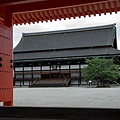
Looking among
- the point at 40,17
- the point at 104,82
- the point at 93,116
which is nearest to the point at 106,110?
the point at 93,116

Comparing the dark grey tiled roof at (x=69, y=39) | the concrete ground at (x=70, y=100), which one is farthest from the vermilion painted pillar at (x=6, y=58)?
the dark grey tiled roof at (x=69, y=39)

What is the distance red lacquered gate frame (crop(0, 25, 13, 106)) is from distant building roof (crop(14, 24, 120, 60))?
23.1 metres

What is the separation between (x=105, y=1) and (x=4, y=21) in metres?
2.19

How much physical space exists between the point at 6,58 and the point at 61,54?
2521 centimetres

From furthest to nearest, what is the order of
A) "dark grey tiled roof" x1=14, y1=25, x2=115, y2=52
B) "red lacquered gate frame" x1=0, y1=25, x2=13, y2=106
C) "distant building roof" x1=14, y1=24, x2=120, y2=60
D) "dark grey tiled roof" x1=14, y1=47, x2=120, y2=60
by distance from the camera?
"dark grey tiled roof" x1=14, y1=25, x2=115, y2=52 < "distant building roof" x1=14, y1=24, x2=120, y2=60 < "dark grey tiled roof" x1=14, y1=47, x2=120, y2=60 < "red lacquered gate frame" x1=0, y1=25, x2=13, y2=106

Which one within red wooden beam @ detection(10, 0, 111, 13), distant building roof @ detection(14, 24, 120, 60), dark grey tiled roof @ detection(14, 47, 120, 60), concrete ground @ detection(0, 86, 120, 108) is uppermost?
distant building roof @ detection(14, 24, 120, 60)

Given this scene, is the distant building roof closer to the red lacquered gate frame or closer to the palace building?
the palace building

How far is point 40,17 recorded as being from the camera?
5.96 meters

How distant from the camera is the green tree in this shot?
80.7 ft

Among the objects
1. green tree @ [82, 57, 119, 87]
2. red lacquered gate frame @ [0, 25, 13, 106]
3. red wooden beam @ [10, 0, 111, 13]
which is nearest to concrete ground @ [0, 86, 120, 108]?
red lacquered gate frame @ [0, 25, 13, 106]

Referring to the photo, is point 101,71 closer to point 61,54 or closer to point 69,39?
point 61,54

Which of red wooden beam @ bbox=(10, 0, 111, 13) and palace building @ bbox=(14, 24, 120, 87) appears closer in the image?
red wooden beam @ bbox=(10, 0, 111, 13)

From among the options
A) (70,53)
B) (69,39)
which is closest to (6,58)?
(70,53)

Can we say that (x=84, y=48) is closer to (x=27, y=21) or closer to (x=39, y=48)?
(x=39, y=48)
